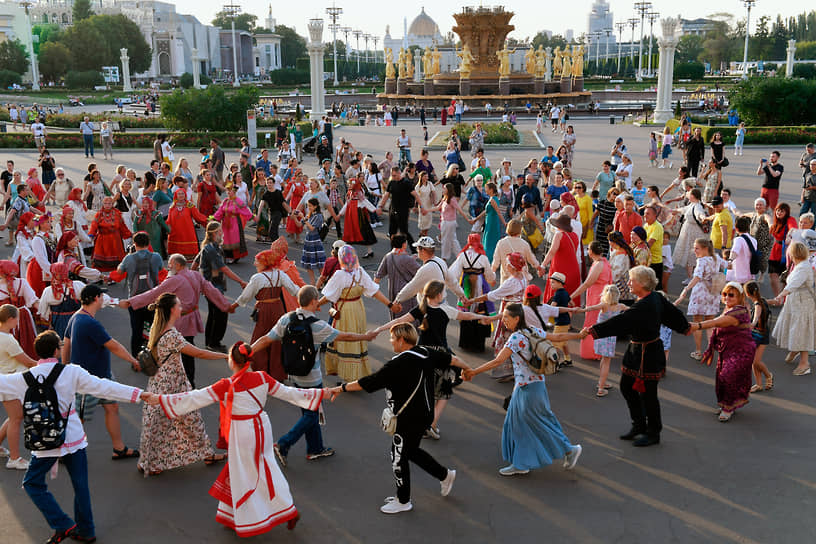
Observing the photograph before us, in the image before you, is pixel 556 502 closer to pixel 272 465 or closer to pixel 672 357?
pixel 272 465

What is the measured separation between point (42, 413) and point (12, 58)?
98474 mm

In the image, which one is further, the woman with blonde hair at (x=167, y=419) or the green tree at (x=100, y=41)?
the green tree at (x=100, y=41)

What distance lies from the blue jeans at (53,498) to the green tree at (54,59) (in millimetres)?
96491

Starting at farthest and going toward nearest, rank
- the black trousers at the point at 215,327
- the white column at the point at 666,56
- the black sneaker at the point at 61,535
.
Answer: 1. the white column at the point at 666,56
2. the black trousers at the point at 215,327
3. the black sneaker at the point at 61,535

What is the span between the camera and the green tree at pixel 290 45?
139250mm

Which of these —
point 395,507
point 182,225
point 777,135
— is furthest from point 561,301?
point 777,135

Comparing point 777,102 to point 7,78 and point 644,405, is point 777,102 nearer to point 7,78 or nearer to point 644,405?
point 644,405

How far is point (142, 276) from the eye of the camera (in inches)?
348

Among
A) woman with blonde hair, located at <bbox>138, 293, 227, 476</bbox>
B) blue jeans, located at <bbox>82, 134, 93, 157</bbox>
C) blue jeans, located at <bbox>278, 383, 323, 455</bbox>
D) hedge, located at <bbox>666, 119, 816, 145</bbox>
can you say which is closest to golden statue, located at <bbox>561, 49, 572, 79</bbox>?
hedge, located at <bbox>666, 119, 816, 145</bbox>

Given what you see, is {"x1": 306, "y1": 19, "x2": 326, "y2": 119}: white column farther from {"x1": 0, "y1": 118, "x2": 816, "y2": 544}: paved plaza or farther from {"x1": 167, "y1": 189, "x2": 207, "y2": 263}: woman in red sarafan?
{"x1": 0, "y1": 118, "x2": 816, "y2": 544}: paved plaza

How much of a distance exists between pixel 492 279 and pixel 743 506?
3.93m

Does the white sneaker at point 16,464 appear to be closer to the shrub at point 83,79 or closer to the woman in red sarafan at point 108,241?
the woman in red sarafan at point 108,241

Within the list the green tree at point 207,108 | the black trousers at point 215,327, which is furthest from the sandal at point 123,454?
the green tree at point 207,108

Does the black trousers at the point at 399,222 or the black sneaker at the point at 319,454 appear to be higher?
the black trousers at the point at 399,222
